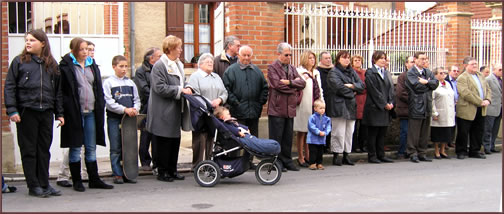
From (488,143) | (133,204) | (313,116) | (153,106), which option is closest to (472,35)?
(488,143)

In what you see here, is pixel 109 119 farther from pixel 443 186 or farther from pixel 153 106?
pixel 443 186

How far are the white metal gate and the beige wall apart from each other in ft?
18.1

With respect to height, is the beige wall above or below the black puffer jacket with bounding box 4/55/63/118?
above

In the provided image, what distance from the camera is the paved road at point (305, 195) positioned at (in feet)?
21.3

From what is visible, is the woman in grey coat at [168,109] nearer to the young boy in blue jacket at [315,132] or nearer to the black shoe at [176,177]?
the black shoe at [176,177]

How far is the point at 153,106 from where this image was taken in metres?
8.18

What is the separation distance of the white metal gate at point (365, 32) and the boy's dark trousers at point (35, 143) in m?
5.39

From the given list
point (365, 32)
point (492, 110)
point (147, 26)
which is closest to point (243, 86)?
point (365, 32)

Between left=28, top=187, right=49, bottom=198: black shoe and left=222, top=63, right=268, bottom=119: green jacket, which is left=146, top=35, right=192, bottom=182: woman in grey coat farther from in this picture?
left=28, top=187, right=49, bottom=198: black shoe

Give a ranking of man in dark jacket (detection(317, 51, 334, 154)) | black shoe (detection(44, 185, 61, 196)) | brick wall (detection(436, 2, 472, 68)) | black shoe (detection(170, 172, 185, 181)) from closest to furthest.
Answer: black shoe (detection(44, 185, 61, 196))
black shoe (detection(170, 172, 185, 181))
man in dark jacket (detection(317, 51, 334, 154))
brick wall (detection(436, 2, 472, 68))

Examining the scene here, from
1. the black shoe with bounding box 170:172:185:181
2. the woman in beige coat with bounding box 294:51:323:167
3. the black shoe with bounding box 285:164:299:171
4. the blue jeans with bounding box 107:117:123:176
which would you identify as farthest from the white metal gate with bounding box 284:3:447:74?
the blue jeans with bounding box 107:117:123:176

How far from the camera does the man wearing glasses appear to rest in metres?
11.3

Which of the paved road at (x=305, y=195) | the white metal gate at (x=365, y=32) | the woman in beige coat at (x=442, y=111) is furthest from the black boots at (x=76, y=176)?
the woman in beige coat at (x=442, y=111)

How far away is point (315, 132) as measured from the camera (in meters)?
9.33
